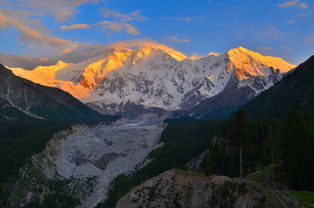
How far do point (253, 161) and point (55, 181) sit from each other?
3570 inches

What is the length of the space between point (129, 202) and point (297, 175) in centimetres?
3120

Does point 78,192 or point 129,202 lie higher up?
point 129,202

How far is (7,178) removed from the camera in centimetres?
17362

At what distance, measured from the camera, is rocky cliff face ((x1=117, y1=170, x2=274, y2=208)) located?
6031cm

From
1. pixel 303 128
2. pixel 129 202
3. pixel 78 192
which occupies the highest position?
pixel 303 128

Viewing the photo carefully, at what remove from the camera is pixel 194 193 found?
72375 mm

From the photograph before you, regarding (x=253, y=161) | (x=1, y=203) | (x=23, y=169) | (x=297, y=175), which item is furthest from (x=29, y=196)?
(x=297, y=175)

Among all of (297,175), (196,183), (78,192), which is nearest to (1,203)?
(78,192)

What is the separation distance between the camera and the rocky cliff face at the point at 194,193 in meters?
60.3

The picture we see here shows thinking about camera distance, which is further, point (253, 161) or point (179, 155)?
point (179, 155)

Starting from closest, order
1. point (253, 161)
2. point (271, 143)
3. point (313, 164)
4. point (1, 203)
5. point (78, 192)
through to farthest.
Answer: point (313, 164) → point (271, 143) → point (253, 161) → point (1, 203) → point (78, 192)

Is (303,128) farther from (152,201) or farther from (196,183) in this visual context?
(152,201)

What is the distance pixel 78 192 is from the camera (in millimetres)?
171750

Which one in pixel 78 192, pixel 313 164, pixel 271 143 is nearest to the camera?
pixel 313 164
